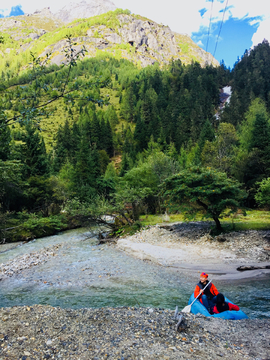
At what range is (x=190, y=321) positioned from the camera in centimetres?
741

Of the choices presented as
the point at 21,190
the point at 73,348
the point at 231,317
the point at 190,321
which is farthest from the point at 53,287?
the point at 21,190

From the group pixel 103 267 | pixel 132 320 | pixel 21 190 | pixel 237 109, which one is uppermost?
pixel 237 109

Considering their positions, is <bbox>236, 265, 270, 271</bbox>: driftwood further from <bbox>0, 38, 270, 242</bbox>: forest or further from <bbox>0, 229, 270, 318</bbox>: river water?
<bbox>0, 38, 270, 242</bbox>: forest

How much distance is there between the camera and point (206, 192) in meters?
17.3

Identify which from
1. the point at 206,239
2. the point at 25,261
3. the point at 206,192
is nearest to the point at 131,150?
the point at 206,239

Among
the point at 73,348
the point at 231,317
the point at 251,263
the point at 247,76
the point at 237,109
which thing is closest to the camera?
the point at 73,348

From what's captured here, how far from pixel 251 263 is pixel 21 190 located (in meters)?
27.3

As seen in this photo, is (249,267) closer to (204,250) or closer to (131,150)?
(204,250)

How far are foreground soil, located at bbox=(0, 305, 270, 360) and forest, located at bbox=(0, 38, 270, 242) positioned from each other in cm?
518

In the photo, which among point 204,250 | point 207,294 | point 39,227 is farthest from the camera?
point 39,227

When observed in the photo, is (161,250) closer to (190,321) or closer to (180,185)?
(180,185)

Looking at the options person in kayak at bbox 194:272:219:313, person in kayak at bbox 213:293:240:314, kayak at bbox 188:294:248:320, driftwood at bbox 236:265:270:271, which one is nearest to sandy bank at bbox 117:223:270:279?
driftwood at bbox 236:265:270:271

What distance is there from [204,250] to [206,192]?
13.6 feet

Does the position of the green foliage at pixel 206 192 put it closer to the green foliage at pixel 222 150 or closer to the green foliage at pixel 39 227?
the green foliage at pixel 39 227
